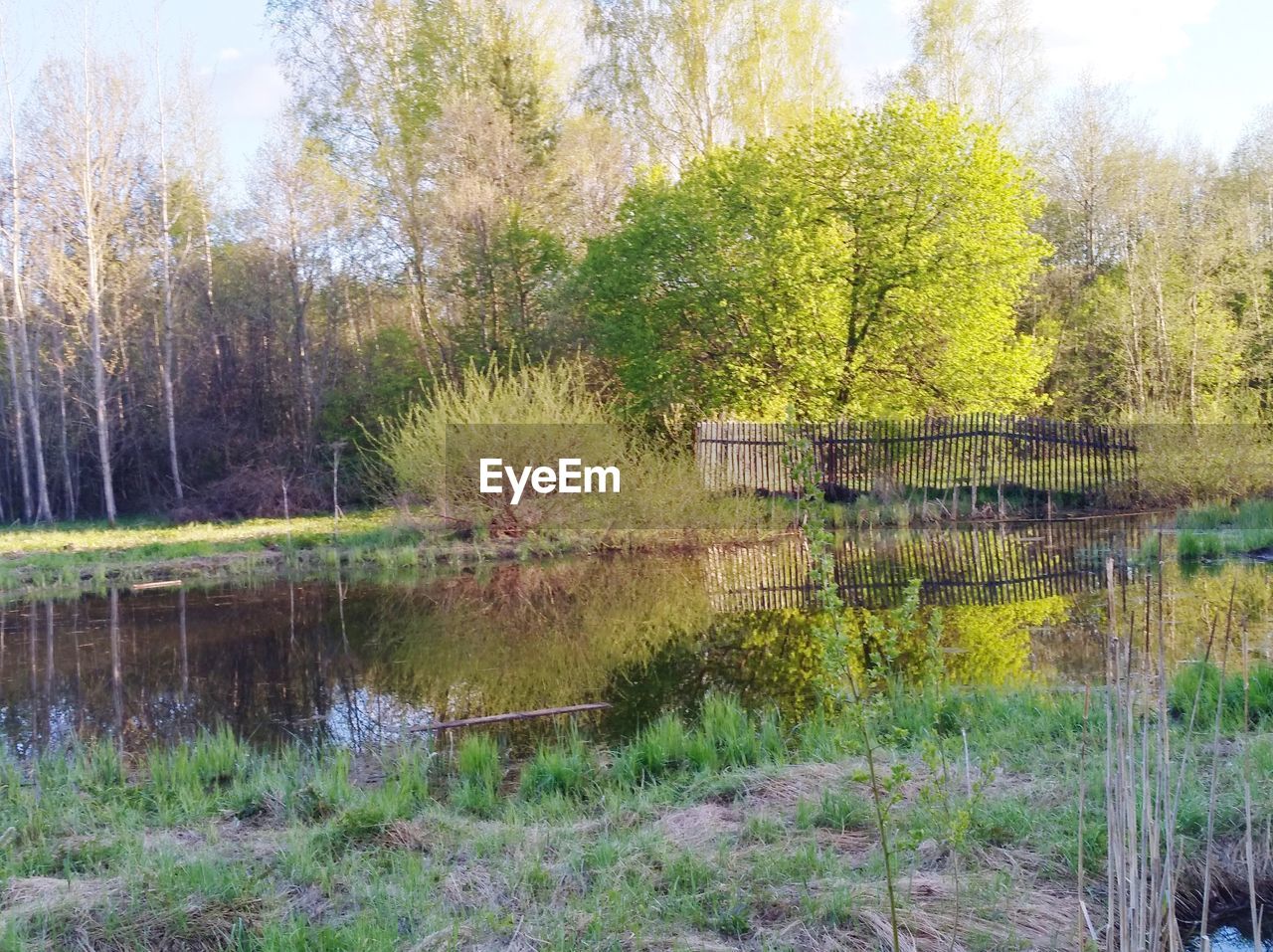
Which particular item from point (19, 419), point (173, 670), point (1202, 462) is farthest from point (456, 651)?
point (19, 419)

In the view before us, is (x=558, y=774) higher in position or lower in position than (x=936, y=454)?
lower

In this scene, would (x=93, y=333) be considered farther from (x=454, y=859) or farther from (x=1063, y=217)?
(x=1063, y=217)

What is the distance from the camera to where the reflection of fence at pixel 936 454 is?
58.9 feet

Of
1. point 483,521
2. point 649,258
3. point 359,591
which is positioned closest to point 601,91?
point 649,258

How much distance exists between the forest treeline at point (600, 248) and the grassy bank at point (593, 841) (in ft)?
45.5

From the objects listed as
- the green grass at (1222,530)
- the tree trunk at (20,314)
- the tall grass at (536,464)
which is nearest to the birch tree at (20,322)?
the tree trunk at (20,314)

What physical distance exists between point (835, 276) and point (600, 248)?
16.5 feet

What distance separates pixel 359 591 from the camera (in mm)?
12367

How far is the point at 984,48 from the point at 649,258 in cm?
1438

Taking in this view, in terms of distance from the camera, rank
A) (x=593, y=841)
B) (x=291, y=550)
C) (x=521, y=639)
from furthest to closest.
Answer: (x=291, y=550) → (x=521, y=639) → (x=593, y=841)

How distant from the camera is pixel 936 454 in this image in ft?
60.8

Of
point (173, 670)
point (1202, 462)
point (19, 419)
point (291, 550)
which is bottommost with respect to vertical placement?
point (173, 670)

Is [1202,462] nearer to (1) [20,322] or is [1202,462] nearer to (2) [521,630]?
(2) [521,630]

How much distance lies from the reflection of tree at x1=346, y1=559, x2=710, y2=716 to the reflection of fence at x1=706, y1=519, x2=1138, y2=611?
0.80m
